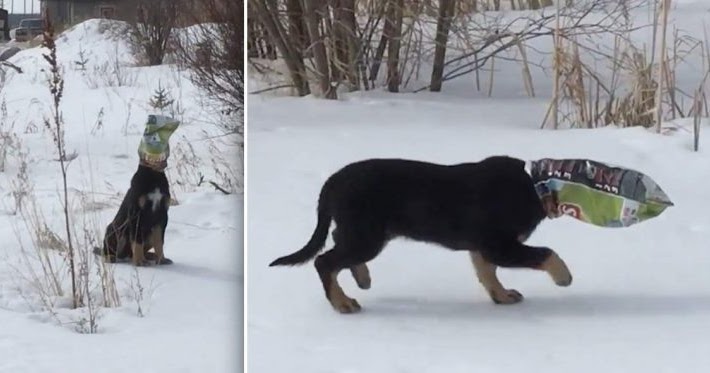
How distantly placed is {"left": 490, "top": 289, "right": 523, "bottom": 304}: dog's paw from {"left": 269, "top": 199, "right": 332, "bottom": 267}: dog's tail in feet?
0.89

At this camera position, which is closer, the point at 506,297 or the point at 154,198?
the point at 506,297

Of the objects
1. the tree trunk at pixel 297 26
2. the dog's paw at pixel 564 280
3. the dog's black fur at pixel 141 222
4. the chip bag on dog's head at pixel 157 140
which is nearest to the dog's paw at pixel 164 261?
the dog's black fur at pixel 141 222

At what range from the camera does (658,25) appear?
1789 millimetres

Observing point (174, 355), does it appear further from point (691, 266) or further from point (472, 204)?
point (691, 266)

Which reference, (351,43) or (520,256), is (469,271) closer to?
(520,256)

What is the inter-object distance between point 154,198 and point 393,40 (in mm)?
469

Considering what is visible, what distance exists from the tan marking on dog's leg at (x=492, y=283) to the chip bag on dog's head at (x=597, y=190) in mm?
136

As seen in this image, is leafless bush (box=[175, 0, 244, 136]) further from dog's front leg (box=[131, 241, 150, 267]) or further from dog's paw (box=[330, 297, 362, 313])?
dog's paw (box=[330, 297, 362, 313])

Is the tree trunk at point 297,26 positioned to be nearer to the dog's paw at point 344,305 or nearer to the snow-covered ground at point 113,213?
the snow-covered ground at point 113,213

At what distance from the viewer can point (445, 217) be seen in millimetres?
1688

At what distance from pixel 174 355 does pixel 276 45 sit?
53 centimetres

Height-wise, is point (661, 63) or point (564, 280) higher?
point (661, 63)

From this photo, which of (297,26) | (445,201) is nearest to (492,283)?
(445,201)

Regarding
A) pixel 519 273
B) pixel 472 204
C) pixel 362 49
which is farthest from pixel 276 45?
pixel 519 273
